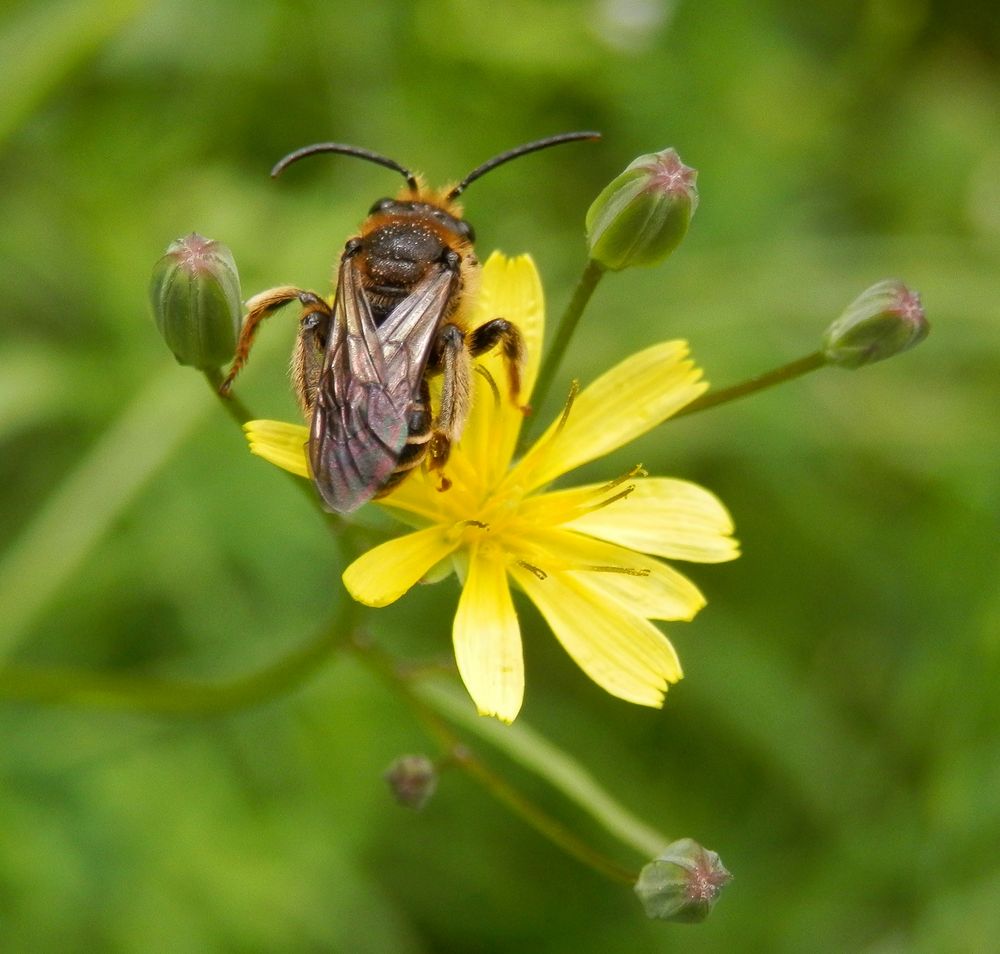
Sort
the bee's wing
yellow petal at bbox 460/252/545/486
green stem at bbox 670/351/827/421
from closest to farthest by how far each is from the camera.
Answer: the bee's wing → green stem at bbox 670/351/827/421 → yellow petal at bbox 460/252/545/486

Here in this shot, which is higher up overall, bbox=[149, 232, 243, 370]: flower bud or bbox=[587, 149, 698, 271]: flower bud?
bbox=[149, 232, 243, 370]: flower bud

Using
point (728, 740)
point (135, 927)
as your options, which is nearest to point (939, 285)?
point (728, 740)

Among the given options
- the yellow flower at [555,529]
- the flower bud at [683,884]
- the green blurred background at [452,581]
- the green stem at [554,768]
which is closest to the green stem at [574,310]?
the yellow flower at [555,529]

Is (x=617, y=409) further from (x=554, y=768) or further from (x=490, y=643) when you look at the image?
(x=554, y=768)

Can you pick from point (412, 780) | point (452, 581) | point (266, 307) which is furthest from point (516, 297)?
point (412, 780)

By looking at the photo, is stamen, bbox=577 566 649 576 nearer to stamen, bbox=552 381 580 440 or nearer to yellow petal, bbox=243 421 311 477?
stamen, bbox=552 381 580 440

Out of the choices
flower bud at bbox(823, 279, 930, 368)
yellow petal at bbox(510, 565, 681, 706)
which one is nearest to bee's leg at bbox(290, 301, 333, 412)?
yellow petal at bbox(510, 565, 681, 706)

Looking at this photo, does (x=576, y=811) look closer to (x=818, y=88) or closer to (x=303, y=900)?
(x=303, y=900)
